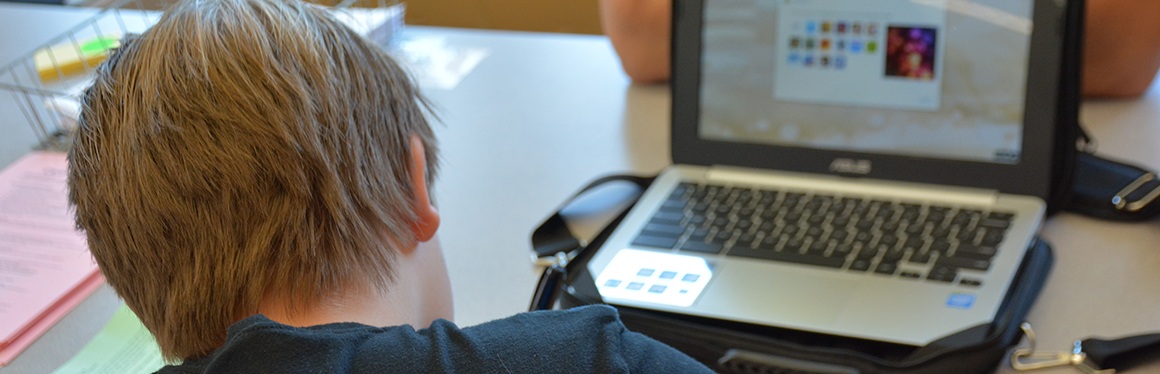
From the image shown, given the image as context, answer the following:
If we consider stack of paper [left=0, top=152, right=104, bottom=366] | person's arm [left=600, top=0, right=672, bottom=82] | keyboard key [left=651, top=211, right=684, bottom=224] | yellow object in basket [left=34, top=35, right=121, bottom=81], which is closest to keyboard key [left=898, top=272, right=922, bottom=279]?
keyboard key [left=651, top=211, right=684, bottom=224]

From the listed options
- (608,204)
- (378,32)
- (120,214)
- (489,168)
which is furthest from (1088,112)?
(120,214)

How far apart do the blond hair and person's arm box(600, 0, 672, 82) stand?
628 millimetres

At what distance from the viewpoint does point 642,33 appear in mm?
1169

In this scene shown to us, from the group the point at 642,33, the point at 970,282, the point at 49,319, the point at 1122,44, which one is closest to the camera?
the point at 970,282

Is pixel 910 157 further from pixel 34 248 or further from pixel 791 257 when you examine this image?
pixel 34 248

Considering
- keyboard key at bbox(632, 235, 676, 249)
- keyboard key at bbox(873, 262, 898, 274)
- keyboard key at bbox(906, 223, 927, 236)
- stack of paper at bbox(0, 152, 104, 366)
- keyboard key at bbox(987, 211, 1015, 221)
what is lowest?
keyboard key at bbox(987, 211, 1015, 221)

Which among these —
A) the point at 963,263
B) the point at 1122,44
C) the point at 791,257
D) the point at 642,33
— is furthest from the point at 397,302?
the point at 1122,44

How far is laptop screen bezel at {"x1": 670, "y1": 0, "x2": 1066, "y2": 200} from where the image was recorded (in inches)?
31.8

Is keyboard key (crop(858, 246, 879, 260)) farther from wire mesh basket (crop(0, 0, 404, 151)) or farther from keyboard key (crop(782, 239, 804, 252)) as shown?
wire mesh basket (crop(0, 0, 404, 151))

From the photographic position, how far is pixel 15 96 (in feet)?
4.00

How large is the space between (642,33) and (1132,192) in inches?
22.4

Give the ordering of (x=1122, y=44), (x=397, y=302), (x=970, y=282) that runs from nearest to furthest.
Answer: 1. (x=397, y=302)
2. (x=970, y=282)
3. (x=1122, y=44)

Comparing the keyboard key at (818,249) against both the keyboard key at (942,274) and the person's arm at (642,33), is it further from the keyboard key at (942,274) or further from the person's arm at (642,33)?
the person's arm at (642,33)

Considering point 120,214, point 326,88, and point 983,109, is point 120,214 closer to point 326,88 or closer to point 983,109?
point 326,88
